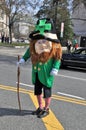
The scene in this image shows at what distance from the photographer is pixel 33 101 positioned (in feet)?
25.2

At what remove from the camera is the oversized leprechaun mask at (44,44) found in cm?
609

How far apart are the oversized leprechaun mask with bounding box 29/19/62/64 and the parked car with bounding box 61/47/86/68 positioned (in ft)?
36.9

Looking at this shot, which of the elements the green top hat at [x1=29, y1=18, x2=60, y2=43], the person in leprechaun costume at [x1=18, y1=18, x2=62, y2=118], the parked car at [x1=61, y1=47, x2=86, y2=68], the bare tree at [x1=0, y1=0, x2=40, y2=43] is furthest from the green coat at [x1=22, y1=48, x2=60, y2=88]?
the bare tree at [x1=0, y1=0, x2=40, y2=43]

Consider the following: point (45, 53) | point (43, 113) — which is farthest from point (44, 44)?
point (43, 113)

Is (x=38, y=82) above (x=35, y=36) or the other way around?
the other way around

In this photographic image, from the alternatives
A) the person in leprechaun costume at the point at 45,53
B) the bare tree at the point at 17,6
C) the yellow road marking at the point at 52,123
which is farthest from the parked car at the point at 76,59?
the bare tree at the point at 17,6

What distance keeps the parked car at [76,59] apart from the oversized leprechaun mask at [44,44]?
11.3m

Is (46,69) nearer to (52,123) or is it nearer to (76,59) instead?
(52,123)

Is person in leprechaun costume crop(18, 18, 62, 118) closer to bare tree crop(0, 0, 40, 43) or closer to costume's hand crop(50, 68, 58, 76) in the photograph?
costume's hand crop(50, 68, 58, 76)

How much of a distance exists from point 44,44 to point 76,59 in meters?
11.5

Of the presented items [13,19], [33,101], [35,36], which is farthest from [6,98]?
[13,19]

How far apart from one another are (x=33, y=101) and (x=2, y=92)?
1.34 meters

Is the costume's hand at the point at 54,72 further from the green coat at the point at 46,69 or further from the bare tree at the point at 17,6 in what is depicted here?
the bare tree at the point at 17,6

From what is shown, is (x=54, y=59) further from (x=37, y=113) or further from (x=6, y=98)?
(x=6, y=98)
